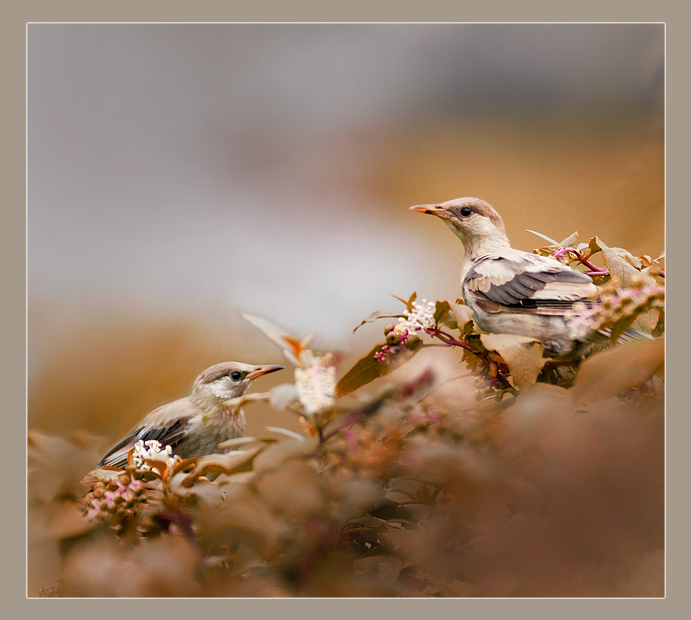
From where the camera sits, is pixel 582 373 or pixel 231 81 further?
pixel 231 81

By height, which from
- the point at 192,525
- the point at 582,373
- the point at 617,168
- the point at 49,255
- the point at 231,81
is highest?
the point at 231,81

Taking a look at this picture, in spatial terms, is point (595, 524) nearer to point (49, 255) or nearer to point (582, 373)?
point (582, 373)

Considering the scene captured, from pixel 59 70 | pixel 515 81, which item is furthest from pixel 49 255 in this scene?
pixel 515 81

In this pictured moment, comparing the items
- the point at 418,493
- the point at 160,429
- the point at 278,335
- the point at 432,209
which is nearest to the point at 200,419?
the point at 160,429

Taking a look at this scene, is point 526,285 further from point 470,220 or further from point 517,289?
point 470,220

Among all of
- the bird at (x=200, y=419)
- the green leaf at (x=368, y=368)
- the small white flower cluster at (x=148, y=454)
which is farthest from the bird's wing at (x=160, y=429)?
the green leaf at (x=368, y=368)

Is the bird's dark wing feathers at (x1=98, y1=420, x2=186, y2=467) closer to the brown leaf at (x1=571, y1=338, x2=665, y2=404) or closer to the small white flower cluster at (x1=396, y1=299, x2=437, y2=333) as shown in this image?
the small white flower cluster at (x1=396, y1=299, x2=437, y2=333)

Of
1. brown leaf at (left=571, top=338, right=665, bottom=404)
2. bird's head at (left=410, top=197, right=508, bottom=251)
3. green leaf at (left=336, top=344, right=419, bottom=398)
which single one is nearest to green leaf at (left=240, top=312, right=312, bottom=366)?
green leaf at (left=336, top=344, right=419, bottom=398)
